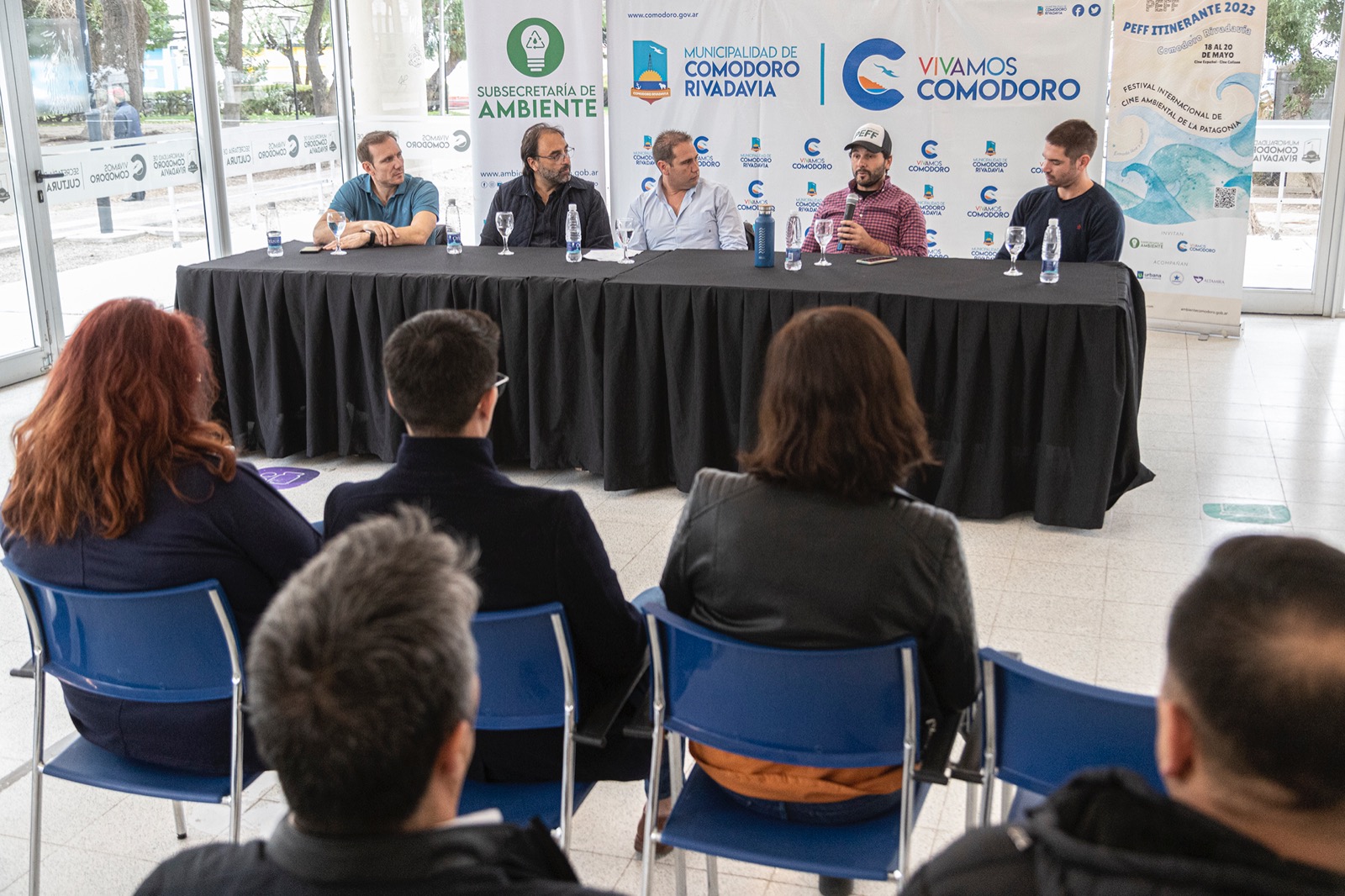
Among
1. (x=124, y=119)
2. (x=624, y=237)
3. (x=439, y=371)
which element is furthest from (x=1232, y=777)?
(x=124, y=119)

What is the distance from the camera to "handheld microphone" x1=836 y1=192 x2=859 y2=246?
5113 millimetres

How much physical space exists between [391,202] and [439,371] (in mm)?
3775

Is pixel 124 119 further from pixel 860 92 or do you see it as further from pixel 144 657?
pixel 144 657

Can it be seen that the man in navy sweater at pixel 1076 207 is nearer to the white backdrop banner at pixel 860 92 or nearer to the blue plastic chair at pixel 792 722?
the white backdrop banner at pixel 860 92

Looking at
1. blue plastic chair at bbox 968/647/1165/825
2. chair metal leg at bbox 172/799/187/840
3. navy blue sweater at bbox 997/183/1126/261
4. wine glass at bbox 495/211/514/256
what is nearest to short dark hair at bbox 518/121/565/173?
wine glass at bbox 495/211/514/256

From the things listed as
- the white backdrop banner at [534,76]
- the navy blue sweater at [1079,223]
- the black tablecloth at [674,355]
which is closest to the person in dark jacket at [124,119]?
the white backdrop banner at [534,76]

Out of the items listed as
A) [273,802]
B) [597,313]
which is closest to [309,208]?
[597,313]

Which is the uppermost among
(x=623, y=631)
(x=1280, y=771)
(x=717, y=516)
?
(x=1280, y=771)

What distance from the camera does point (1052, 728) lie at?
162 cm

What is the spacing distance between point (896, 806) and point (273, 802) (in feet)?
4.43

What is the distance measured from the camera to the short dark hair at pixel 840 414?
1.84 metres

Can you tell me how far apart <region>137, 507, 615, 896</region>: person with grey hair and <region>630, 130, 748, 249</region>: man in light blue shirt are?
181 inches

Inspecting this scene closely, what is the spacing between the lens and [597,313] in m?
4.41

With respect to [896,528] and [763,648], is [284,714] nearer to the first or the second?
[763,648]
